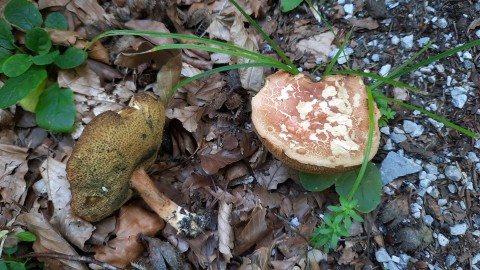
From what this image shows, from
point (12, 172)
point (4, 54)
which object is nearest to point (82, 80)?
point (4, 54)

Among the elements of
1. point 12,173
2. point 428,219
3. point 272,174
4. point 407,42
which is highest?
point 407,42

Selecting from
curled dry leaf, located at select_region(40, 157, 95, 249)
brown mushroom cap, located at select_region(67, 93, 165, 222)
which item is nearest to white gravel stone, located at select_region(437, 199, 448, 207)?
brown mushroom cap, located at select_region(67, 93, 165, 222)

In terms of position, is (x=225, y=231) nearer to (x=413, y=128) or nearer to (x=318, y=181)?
(x=318, y=181)

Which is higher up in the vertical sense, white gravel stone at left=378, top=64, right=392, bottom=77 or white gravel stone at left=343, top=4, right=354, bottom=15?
white gravel stone at left=343, top=4, right=354, bottom=15

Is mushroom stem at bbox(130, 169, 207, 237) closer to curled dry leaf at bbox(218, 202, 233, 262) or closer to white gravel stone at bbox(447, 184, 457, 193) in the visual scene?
curled dry leaf at bbox(218, 202, 233, 262)

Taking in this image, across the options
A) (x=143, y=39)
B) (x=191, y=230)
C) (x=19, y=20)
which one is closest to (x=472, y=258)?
(x=191, y=230)

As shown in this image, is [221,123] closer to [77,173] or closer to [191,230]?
[191,230]
